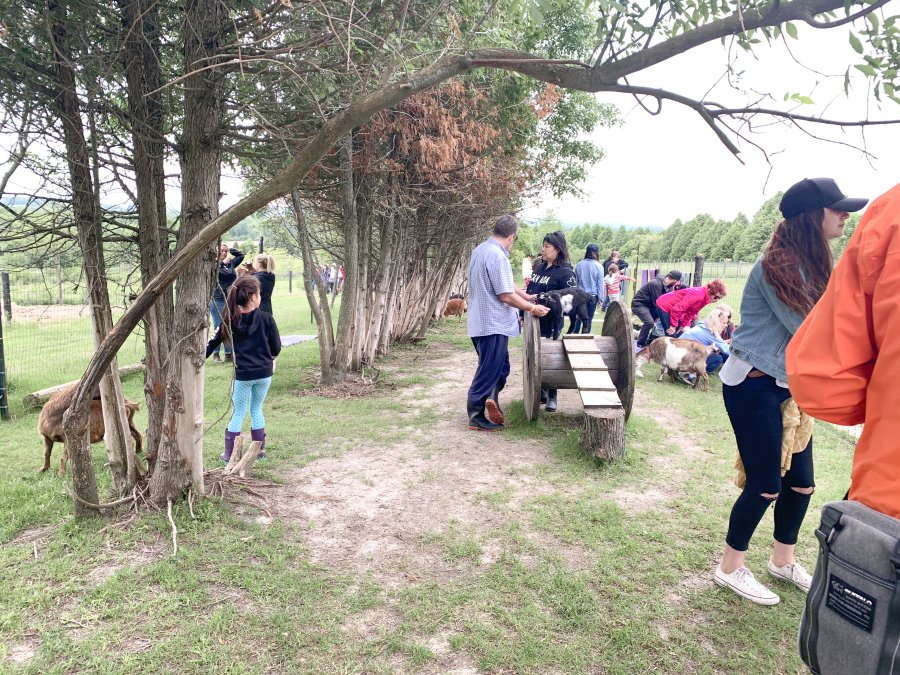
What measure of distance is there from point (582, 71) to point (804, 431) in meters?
2.03

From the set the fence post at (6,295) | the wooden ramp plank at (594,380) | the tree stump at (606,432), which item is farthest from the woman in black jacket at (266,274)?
the fence post at (6,295)

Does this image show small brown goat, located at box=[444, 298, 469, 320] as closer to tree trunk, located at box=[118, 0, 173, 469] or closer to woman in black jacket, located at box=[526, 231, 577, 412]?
woman in black jacket, located at box=[526, 231, 577, 412]

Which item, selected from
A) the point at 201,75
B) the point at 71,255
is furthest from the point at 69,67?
the point at 71,255

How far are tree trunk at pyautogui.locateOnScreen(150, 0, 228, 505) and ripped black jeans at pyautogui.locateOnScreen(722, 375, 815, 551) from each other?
3.18m

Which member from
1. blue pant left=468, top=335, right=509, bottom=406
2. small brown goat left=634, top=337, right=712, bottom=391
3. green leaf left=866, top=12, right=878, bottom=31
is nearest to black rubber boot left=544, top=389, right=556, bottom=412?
blue pant left=468, top=335, right=509, bottom=406

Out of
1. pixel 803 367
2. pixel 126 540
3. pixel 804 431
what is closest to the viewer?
pixel 803 367

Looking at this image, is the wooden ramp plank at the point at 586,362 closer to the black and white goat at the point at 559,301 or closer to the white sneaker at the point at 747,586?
the black and white goat at the point at 559,301

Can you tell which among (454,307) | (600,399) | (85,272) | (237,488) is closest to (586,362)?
(600,399)

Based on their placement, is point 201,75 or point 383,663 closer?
point 383,663

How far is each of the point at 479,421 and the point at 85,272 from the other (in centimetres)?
392

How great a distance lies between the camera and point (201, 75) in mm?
3354

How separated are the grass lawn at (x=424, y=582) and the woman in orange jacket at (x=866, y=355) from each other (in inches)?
62.0

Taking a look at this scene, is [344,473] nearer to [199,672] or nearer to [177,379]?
[177,379]

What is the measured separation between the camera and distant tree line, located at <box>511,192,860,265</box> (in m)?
36.8
